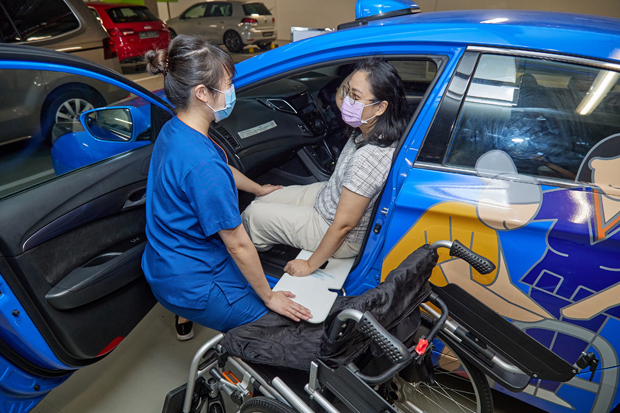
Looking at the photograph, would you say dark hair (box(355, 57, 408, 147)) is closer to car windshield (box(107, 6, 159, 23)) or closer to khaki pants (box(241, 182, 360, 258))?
khaki pants (box(241, 182, 360, 258))

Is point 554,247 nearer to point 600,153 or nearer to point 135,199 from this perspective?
point 600,153

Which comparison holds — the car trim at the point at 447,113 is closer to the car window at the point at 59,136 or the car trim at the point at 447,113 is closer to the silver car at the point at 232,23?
the car window at the point at 59,136

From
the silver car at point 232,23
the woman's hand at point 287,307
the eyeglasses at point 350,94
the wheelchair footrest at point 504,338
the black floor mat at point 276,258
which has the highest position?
the eyeglasses at point 350,94

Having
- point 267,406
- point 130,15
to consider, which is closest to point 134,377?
point 267,406

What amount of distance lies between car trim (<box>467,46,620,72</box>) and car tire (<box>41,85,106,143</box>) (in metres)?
1.58

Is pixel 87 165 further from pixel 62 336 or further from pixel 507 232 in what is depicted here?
pixel 507 232

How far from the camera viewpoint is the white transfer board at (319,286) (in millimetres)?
1448

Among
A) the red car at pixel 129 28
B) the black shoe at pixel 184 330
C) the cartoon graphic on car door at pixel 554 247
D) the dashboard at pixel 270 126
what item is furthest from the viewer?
the red car at pixel 129 28

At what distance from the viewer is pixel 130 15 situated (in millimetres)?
6820

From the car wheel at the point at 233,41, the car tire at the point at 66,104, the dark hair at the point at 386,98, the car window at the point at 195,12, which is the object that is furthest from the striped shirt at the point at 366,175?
the car window at the point at 195,12

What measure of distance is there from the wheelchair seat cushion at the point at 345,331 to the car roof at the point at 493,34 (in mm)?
725

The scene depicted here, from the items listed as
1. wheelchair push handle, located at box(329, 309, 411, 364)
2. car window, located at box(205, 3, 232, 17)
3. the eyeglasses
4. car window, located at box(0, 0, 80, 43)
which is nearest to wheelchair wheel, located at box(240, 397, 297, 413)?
wheelchair push handle, located at box(329, 309, 411, 364)

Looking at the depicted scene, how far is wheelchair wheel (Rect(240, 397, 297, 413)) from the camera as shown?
4.00 feet

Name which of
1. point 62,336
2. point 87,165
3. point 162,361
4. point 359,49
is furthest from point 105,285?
point 359,49
